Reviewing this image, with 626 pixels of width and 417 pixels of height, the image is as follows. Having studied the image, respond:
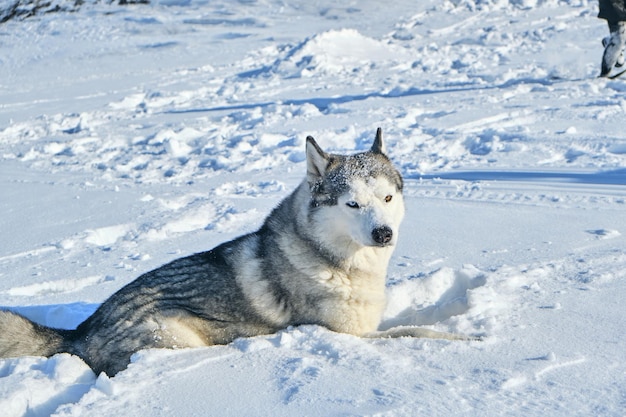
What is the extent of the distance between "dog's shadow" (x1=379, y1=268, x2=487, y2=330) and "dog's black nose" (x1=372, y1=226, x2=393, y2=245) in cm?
82

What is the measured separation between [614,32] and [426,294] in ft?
25.2

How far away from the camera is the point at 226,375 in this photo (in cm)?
302

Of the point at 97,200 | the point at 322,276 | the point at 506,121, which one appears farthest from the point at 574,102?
the point at 322,276

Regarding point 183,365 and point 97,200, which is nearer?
point 183,365

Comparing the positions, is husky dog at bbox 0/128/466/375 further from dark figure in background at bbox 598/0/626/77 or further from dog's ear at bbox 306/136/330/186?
dark figure in background at bbox 598/0/626/77

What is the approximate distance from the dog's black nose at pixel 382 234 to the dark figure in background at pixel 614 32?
8084 mm

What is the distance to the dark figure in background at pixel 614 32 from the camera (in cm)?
1026

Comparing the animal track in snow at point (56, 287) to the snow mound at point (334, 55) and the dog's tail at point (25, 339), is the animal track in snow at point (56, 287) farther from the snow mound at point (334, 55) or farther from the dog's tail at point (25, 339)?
the snow mound at point (334, 55)

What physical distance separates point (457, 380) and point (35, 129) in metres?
9.56

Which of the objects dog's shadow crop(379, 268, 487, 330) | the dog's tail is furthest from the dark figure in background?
the dog's tail

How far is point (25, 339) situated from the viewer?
143 inches

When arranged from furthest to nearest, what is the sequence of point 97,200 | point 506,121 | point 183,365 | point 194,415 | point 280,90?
point 280,90 < point 506,121 < point 97,200 < point 183,365 < point 194,415

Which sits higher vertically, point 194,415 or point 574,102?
point 194,415

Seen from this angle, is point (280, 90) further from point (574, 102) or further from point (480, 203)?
point (480, 203)
